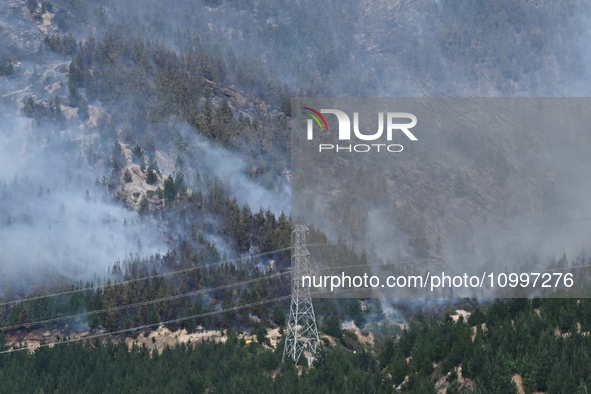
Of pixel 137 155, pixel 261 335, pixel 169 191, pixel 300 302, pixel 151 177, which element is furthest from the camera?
pixel 137 155

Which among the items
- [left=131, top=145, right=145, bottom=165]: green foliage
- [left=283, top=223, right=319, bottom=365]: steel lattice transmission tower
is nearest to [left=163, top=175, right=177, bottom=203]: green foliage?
[left=131, top=145, right=145, bottom=165]: green foliage

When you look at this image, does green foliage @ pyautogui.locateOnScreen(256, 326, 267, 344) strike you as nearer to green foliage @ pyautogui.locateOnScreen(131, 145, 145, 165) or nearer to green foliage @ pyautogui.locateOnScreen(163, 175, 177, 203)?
green foliage @ pyautogui.locateOnScreen(163, 175, 177, 203)

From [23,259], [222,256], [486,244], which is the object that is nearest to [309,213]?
[222,256]

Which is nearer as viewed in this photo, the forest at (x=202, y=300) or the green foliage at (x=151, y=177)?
the forest at (x=202, y=300)

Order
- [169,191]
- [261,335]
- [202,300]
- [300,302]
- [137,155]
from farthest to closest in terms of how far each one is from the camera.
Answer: [137,155], [169,191], [202,300], [261,335], [300,302]

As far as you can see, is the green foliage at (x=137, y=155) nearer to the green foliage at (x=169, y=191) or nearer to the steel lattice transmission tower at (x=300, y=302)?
the green foliage at (x=169, y=191)

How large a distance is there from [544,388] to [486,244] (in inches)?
4297

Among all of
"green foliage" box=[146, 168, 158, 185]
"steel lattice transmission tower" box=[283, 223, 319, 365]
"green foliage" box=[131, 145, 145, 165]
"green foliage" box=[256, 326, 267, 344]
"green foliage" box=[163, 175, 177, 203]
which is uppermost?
"green foliage" box=[131, 145, 145, 165]

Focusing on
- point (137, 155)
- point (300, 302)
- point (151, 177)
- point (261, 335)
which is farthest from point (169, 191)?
point (300, 302)

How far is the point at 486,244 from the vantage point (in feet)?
647

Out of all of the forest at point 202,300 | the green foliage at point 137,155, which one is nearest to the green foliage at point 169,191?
the forest at point 202,300

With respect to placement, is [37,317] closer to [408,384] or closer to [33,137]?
[33,137]

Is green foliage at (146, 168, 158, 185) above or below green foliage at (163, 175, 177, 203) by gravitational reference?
above

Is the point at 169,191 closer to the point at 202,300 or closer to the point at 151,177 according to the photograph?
the point at 151,177
